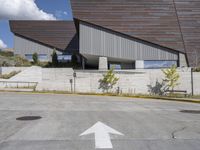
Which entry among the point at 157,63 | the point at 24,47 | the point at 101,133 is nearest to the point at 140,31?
the point at 157,63

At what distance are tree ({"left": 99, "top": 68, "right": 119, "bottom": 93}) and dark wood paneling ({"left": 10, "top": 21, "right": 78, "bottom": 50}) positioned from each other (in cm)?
3421

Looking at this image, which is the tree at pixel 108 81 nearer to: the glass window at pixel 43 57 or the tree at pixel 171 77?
the tree at pixel 171 77

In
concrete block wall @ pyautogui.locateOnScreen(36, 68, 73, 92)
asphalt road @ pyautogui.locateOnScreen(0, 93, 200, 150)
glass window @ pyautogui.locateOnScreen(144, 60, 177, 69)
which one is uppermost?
glass window @ pyautogui.locateOnScreen(144, 60, 177, 69)

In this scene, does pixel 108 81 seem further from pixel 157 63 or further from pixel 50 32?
pixel 50 32

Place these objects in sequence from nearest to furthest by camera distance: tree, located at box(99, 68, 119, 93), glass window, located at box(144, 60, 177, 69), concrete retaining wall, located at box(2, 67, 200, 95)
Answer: tree, located at box(99, 68, 119, 93) → concrete retaining wall, located at box(2, 67, 200, 95) → glass window, located at box(144, 60, 177, 69)

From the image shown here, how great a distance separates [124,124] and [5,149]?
4657 millimetres

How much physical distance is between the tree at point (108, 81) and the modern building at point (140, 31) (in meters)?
9.30

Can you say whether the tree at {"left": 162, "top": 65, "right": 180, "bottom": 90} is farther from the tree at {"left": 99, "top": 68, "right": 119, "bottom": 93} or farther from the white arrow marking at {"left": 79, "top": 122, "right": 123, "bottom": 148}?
the white arrow marking at {"left": 79, "top": 122, "right": 123, "bottom": 148}

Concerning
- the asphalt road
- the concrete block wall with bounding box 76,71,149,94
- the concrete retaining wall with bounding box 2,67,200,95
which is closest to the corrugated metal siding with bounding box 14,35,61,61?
the concrete retaining wall with bounding box 2,67,200,95

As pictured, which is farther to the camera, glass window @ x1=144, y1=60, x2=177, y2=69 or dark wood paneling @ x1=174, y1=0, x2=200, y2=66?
glass window @ x1=144, y1=60, x2=177, y2=69

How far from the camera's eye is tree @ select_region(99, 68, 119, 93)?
116 feet

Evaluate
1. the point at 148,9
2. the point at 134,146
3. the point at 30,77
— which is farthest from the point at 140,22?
the point at 134,146

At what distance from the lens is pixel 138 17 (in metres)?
45.8

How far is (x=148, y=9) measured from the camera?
45.9m
